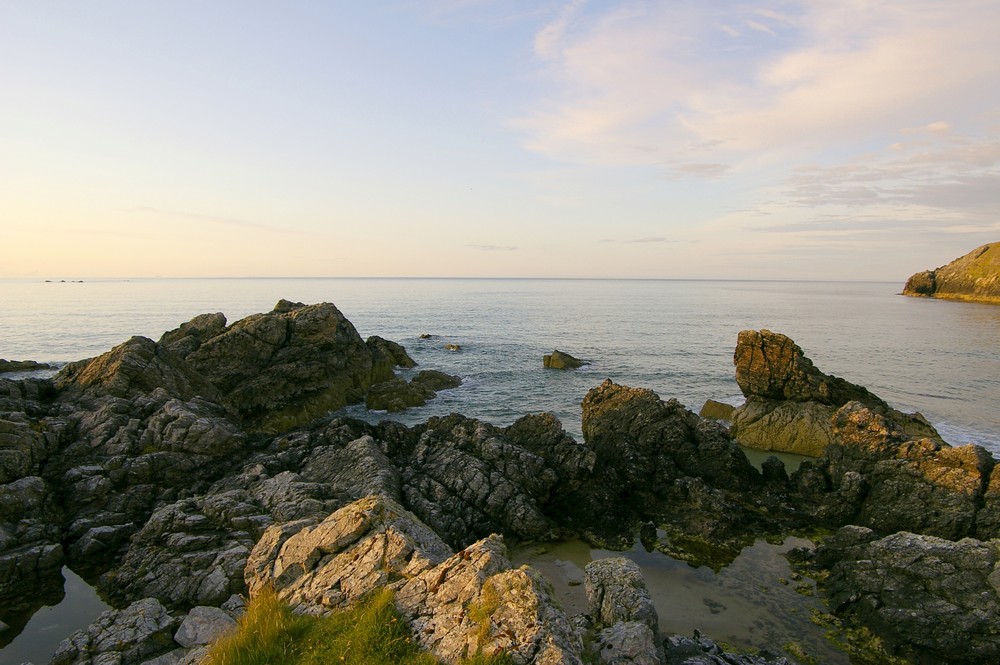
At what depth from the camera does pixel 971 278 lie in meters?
159

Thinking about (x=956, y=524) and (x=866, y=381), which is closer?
(x=956, y=524)

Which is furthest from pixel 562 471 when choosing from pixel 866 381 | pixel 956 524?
pixel 866 381

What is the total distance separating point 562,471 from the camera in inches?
933

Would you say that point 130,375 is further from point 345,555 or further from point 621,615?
point 621,615

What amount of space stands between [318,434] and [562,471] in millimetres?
11568

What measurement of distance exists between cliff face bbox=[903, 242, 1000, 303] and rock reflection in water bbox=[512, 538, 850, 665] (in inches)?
7222

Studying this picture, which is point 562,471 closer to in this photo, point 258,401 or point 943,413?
point 258,401

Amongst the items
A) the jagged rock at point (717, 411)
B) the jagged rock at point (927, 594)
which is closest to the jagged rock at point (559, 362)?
the jagged rock at point (717, 411)

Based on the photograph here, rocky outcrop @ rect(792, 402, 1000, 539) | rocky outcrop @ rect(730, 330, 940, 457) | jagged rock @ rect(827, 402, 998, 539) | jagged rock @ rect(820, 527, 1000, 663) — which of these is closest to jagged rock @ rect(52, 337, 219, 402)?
jagged rock @ rect(820, 527, 1000, 663)

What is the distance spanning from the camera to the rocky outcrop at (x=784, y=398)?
105ft

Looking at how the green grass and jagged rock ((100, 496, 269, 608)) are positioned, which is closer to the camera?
the green grass

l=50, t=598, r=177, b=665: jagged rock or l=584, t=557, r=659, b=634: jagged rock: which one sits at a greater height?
l=584, t=557, r=659, b=634: jagged rock

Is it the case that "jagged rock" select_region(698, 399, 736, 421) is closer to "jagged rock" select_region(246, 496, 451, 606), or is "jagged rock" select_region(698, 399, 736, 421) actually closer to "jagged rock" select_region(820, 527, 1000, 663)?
"jagged rock" select_region(820, 527, 1000, 663)

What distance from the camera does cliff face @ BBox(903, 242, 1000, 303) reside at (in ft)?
496
